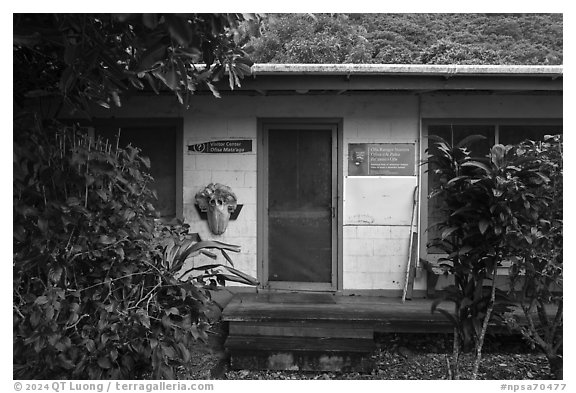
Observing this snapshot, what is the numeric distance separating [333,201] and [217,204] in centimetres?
136

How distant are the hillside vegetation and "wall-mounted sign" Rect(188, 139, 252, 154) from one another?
9880 mm

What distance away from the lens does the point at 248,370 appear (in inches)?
172

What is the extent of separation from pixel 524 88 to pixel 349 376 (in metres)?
3.41

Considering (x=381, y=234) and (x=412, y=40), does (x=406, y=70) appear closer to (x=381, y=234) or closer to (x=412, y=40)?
(x=381, y=234)

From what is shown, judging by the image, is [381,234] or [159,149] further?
[159,149]

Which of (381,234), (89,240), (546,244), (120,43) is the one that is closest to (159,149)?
(381,234)

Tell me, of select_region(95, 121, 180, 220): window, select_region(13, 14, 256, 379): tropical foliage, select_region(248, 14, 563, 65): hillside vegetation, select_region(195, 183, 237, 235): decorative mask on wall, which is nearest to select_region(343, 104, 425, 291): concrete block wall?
select_region(195, 183, 237, 235): decorative mask on wall

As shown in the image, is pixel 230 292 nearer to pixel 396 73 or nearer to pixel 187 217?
pixel 187 217

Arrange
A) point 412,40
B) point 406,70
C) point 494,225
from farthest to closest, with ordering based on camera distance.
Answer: point 412,40 < point 406,70 < point 494,225

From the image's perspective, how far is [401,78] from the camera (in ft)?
17.0

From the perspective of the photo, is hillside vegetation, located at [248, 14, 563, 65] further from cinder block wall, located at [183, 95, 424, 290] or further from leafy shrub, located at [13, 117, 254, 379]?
leafy shrub, located at [13, 117, 254, 379]
